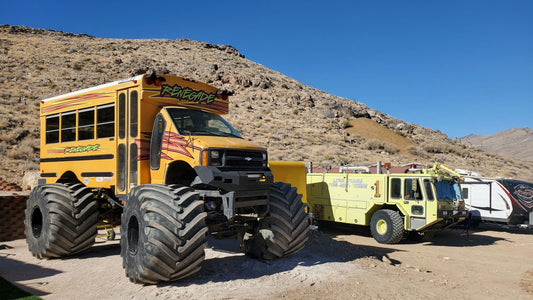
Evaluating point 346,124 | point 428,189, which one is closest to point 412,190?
point 428,189

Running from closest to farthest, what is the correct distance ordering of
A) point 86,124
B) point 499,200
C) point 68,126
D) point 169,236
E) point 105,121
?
point 169,236, point 105,121, point 86,124, point 68,126, point 499,200

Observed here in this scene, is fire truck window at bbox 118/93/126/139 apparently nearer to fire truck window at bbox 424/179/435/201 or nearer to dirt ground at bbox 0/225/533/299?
dirt ground at bbox 0/225/533/299

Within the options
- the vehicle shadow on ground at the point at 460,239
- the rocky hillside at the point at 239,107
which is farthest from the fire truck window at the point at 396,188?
the rocky hillside at the point at 239,107

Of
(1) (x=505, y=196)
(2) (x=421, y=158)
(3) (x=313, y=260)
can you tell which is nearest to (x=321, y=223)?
(1) (x=505, y=196)

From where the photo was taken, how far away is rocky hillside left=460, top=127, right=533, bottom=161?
105412 mm

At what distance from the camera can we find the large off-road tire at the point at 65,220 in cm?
830

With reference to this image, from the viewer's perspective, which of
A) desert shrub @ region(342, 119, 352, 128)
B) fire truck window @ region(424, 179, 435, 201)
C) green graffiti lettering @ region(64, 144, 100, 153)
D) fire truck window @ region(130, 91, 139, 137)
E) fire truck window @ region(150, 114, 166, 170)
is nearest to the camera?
fire truck window @ region(150, 114, 166, 170)

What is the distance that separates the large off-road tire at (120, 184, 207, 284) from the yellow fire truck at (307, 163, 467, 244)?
28.5 ft

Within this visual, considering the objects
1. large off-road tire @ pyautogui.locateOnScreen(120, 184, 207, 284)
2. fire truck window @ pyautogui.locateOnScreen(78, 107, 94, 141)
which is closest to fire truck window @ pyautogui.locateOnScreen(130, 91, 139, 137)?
fire truck window @ pyautogui.locateOnScreen(78, 107, 94, 141)

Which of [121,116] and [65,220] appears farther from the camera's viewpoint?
[65,220]

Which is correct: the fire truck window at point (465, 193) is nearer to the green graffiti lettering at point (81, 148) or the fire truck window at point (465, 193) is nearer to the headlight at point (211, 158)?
the headlight at point (211, 158)

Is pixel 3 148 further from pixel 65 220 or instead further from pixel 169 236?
pixel 169 236

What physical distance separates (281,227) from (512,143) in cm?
A: 13793

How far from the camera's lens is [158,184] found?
267 inches
